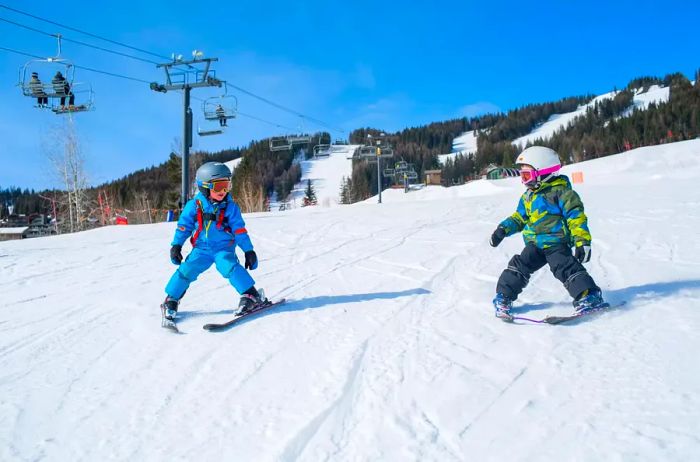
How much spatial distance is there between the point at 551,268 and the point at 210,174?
10.3ft

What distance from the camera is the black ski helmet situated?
4.02 metres

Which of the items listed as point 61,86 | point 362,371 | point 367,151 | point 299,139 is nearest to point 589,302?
point 362,371

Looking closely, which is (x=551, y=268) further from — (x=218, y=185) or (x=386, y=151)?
(x=386, y=151)

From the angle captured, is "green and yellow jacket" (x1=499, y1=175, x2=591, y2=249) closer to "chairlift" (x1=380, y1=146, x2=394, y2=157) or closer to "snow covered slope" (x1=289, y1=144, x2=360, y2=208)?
"chairlift" (x1=380, y1=146, x2=394, y2=157)

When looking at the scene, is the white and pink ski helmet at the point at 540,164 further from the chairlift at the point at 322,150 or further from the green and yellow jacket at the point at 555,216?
the chairlift at the point at 322,150

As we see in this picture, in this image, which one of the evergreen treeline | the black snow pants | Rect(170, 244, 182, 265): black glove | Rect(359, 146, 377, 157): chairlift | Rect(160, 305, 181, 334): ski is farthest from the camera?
the evergreen treeline

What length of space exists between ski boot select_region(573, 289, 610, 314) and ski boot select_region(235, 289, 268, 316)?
2.69 meters

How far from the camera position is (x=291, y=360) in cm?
281

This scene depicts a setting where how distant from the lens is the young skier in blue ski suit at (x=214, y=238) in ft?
13.0

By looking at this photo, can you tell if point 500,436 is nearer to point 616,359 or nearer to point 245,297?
point 616,359

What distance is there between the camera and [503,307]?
3434 mm

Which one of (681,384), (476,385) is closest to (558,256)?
(681,384)

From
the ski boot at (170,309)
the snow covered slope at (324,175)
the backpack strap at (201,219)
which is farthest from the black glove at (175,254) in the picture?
the snow covered slope at (324,175)

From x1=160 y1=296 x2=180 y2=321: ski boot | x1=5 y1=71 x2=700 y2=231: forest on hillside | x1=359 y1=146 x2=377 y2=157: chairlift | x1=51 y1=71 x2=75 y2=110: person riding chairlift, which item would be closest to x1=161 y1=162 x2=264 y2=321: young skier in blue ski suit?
x1=160 y1=296 x2=180 y2=321: ski boot
